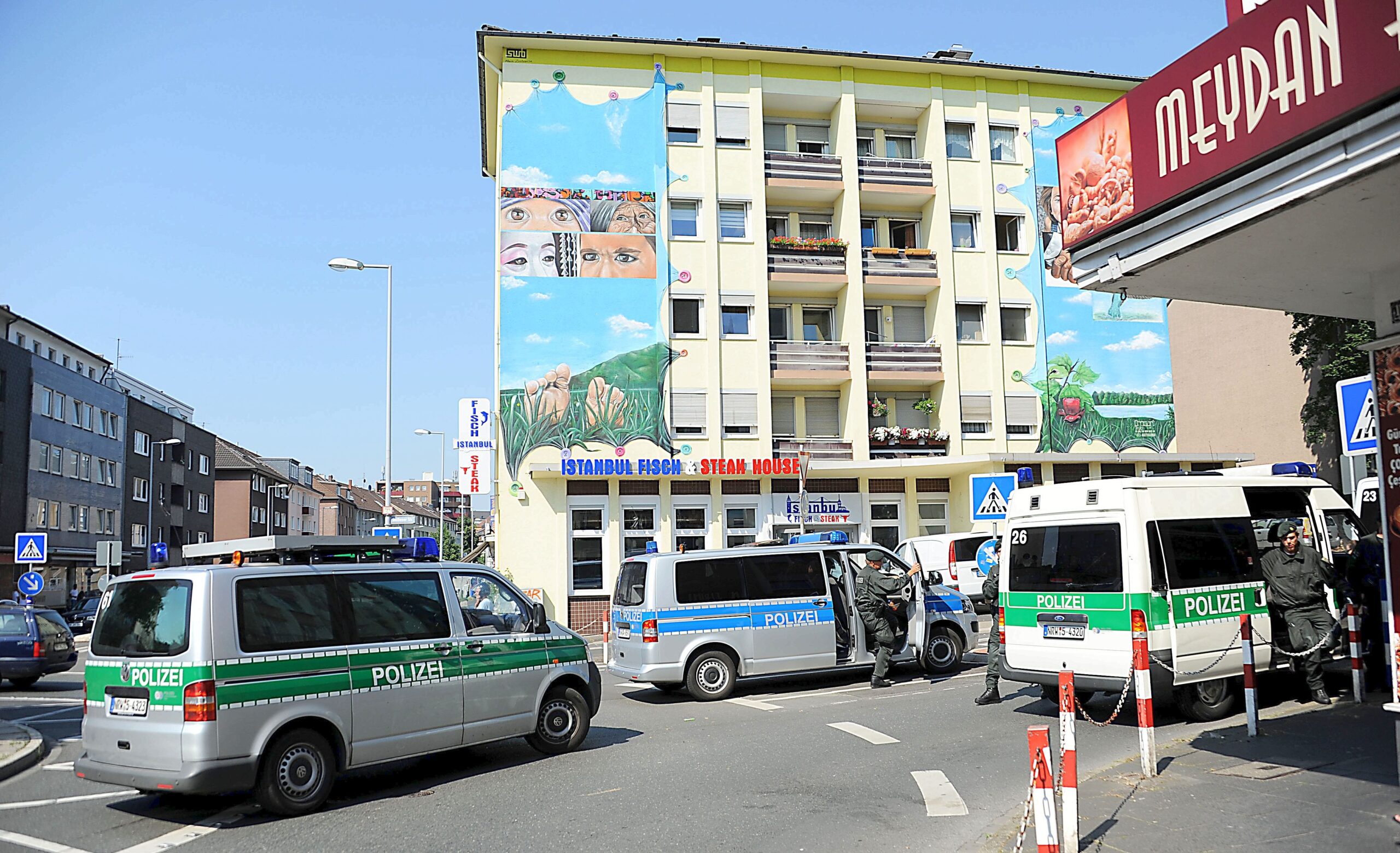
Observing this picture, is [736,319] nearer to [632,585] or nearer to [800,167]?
[800,167]

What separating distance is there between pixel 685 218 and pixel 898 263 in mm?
6707

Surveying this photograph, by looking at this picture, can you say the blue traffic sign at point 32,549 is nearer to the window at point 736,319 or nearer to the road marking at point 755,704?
the window at point 736,319

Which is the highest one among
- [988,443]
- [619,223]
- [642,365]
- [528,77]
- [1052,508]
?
[528,77]

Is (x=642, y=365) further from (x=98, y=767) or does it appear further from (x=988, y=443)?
(x=98, y=767)

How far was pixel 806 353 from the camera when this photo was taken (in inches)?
1212

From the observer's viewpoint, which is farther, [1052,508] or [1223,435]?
[1223,435]

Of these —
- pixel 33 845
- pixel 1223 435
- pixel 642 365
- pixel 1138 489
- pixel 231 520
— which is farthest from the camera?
pixel 231 520

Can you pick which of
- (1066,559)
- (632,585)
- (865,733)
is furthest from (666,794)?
(632,585)

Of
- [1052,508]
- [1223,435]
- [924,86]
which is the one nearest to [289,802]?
[1052,508]

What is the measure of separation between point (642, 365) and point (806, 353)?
5.03 meters

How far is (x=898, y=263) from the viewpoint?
104 ft

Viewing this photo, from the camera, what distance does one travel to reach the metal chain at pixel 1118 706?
8.84 meters

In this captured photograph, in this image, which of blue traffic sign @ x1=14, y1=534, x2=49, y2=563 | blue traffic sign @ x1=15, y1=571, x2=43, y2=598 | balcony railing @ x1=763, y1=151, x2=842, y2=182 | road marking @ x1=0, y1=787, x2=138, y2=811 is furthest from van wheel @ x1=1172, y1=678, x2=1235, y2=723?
blue traffic sign @ x1=15, y1=571, x2=43, y2=598

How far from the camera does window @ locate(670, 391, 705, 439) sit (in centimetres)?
2950
